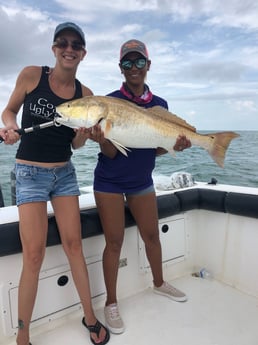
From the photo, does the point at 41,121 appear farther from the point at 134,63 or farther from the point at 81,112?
the point at 134,63

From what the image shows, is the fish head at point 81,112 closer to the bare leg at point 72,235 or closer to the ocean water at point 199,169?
the bare leg at point 72,235

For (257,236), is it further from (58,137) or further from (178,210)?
(58,137)

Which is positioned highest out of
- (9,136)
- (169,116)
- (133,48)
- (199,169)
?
(133,48)

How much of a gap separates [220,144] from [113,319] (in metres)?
1.64

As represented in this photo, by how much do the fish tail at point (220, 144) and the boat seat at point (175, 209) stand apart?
771 mm

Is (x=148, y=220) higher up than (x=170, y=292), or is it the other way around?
(x=148, y=220)

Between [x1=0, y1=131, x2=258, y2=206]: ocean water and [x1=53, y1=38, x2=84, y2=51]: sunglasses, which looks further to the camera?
[x1=0, y1=131, x2=258, y2=206]: ocean water

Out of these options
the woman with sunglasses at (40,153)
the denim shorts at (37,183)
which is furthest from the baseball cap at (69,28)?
the denim shorts at (37,183)

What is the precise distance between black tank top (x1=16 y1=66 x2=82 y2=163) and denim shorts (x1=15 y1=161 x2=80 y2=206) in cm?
7

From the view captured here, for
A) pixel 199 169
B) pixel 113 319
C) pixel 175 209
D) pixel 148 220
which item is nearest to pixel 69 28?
pixel 148 220

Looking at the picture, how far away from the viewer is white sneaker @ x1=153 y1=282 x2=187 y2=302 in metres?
3.07

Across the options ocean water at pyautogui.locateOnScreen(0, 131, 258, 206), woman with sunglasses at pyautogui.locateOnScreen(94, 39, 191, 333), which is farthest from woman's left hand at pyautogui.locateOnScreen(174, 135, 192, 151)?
ocean water at pyautogui.locateOnScreen(0, 131, 258, 206)

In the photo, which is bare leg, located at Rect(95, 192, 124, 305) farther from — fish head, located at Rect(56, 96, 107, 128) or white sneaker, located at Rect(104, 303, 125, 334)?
fish head, located at Rect(56, 96, 107, 128)

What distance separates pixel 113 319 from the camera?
2.70 m
